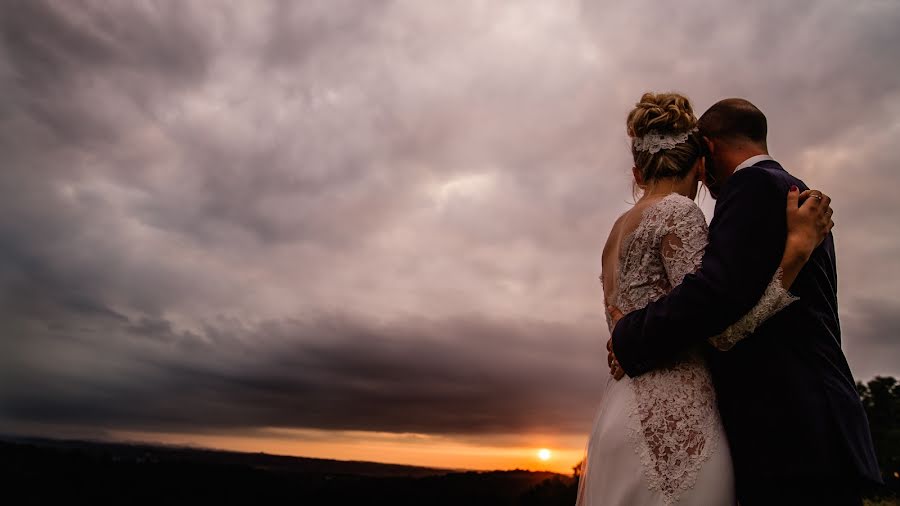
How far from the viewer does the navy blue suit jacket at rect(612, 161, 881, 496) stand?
10.1ft

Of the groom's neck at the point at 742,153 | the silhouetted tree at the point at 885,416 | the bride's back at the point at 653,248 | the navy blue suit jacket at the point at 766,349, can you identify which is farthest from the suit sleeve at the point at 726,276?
the silhouetted tree at the point at 885,416

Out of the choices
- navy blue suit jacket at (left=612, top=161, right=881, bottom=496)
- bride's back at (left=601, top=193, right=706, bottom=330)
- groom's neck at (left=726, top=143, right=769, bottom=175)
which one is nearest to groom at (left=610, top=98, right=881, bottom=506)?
navy blue suit jacket at (left=612, top=161, right=881, bottom=496)

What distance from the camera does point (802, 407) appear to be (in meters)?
3.09

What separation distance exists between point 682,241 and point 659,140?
81cm

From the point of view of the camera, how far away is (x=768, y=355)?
325 centimetres

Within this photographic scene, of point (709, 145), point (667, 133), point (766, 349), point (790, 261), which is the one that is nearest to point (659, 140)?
point (667, 133)

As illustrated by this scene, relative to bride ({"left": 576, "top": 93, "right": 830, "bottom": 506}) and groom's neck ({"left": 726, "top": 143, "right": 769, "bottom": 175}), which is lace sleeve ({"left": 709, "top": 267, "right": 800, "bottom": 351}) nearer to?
bride ({"left": 576, "top": 93, "right": 830, "bottom": 506})

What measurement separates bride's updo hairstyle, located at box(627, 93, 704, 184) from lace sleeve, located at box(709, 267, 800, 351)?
104cm

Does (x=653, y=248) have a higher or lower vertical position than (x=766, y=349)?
higher

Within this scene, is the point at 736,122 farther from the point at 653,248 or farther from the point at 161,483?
the point at 161,483

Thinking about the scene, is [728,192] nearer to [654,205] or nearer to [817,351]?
[654,205]

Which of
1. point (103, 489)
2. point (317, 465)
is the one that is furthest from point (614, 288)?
point (317, 465)

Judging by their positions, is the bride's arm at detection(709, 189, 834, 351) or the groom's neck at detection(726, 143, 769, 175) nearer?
the bride's arm at detection(709, 189, 834, 351)

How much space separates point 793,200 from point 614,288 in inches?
44.8
